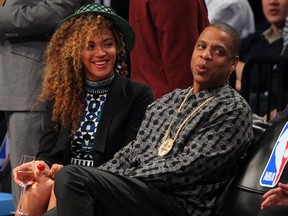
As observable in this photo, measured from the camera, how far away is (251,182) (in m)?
4.63

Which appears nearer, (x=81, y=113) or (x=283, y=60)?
(x=81, y=113)

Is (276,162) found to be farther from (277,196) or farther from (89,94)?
(89,94)

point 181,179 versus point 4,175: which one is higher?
point 181,179

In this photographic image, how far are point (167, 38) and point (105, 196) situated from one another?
4.85ft

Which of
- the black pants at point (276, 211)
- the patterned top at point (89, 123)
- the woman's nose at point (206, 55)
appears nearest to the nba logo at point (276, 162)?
the black pants at point (276, 211)

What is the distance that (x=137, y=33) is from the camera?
5.96 metres

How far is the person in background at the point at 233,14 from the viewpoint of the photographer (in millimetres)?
7477

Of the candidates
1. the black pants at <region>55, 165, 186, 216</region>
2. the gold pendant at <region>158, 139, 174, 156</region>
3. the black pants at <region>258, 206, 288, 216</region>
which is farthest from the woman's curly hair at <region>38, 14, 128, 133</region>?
the black pants at <region>258, 206, 288, 216</region>

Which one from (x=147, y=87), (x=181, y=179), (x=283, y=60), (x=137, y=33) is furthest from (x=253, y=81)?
(x=181, y=179)

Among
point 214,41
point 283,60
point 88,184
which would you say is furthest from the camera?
point 283,60

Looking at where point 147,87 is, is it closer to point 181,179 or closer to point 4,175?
point 181,179

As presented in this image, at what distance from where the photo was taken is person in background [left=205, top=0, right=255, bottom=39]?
7.48 meters

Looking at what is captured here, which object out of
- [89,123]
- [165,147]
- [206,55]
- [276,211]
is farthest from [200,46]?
[276,211]

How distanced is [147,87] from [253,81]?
2.05m
